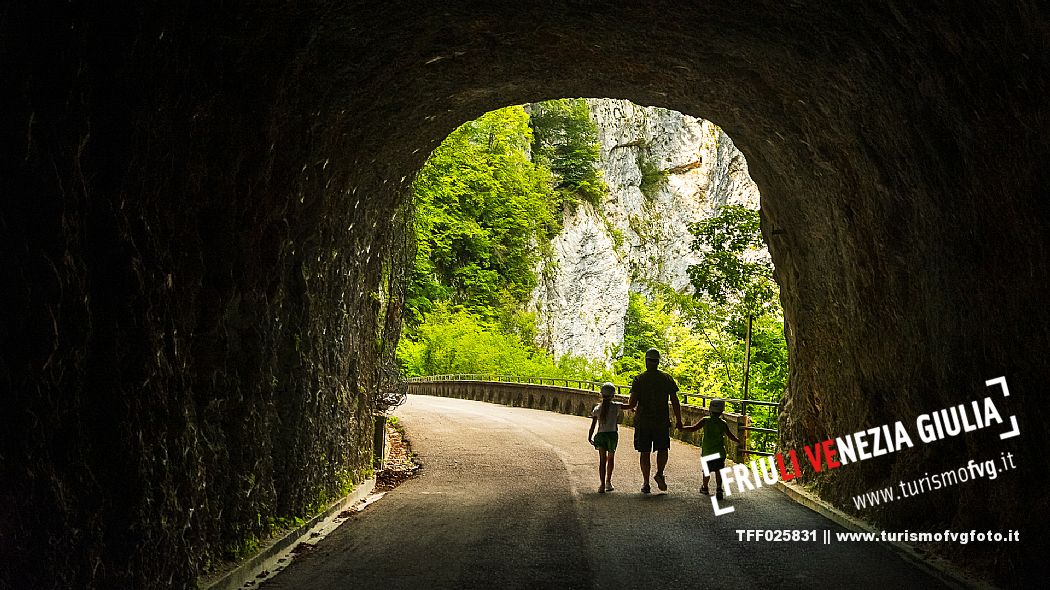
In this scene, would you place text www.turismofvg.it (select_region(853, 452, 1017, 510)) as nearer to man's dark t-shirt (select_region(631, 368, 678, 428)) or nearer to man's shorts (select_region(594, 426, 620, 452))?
man's dark t-shirt (select_region(631, 368, 678, 428))

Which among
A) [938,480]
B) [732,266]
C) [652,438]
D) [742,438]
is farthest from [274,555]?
[732,266]

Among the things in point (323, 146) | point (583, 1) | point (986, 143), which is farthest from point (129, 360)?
point (986, 143)

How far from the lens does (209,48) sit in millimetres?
6555

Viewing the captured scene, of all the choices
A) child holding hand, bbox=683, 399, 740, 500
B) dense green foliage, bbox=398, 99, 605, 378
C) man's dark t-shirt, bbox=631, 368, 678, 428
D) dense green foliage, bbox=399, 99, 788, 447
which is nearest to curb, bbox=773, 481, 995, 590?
child holding hand, bbox=683, 399, 740, 500

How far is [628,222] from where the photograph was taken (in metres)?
67.2

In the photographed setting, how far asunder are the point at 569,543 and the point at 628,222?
5893cm

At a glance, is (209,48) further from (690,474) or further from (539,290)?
(539,290)

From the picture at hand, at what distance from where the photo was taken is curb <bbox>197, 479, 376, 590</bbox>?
7223 millimetres

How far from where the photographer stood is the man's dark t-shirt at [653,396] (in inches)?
493

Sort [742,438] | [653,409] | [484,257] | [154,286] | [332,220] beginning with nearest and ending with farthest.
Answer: [154,286] → [332,220] → [653,409] → [742,438] → [484,257]

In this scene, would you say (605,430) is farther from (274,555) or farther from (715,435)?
(274,555)

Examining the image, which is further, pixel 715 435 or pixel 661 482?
pixel 661 482

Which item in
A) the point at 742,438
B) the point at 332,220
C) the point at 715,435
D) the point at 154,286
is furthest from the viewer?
the point at 742,438

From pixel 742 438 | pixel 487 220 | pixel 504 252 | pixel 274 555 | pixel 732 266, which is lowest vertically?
pixel 274 555
